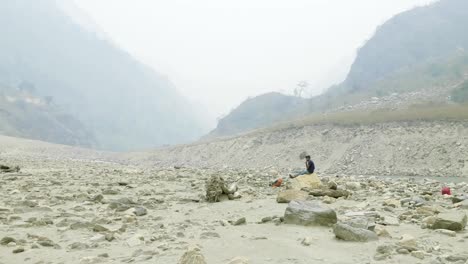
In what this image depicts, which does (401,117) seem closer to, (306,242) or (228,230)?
(228,230)

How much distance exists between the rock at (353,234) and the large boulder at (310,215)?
0.88 m

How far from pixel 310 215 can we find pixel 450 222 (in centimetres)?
224

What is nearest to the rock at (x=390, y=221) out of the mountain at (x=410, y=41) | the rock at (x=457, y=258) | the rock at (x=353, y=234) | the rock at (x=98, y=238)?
the rock at (x=353, y=234)

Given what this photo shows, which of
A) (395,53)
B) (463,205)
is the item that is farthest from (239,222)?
(395,53)

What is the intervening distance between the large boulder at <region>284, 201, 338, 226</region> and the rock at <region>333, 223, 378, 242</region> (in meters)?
0.88

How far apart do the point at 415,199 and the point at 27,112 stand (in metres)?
139

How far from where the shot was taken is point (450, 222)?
704 cm

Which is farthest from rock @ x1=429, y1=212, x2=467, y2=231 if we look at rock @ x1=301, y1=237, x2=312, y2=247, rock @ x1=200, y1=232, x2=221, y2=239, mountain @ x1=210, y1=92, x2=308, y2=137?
mountain @ x1=210, y1=92, x2=308, y2=137

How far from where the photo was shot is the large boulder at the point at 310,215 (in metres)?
7.51

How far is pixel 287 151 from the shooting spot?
183ft

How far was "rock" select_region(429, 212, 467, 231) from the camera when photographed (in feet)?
22.9

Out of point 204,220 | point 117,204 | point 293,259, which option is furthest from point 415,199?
point 117,204

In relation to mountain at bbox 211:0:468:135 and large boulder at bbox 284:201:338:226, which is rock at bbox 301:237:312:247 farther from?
mountain at bbox 211:0:468:135

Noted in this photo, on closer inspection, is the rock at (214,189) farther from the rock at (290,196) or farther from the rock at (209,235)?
the rock at (209,235)
